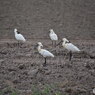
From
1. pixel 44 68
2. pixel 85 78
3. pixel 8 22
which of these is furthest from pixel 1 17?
pixel 85 78

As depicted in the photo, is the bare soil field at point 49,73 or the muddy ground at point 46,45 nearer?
the bare soil field at point 49,73

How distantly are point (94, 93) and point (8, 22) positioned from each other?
1509 centimetres

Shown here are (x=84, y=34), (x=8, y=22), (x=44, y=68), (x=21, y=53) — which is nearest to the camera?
(x=44, y=68)

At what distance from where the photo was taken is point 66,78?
9.79 metres

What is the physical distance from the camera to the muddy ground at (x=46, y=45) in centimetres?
941

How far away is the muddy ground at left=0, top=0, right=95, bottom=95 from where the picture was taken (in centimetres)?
941

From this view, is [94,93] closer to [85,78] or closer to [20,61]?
[85,78]

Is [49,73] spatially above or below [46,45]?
above

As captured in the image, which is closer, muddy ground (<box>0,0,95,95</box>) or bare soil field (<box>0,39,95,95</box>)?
bare soil field (<box>0,39,95,95</box>)

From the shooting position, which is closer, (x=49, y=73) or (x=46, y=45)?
(x=49, y=73)

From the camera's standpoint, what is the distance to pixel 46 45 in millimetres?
16828

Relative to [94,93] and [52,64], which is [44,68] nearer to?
[52,64]

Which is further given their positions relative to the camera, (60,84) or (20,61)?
(20,61)

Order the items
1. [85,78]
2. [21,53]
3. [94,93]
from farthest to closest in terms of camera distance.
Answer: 1. [21,53]
2. [85,78]
3. [94,93]
